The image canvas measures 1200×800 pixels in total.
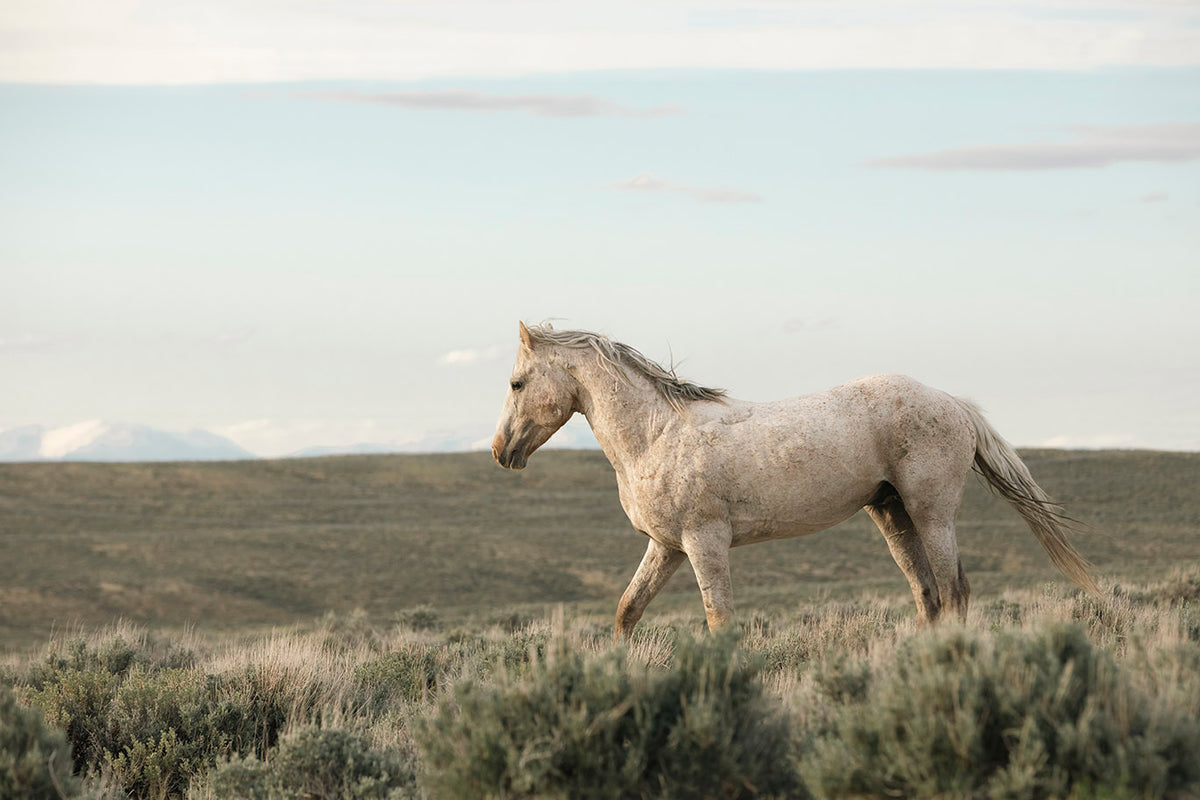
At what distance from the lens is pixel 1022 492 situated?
25.5 ft

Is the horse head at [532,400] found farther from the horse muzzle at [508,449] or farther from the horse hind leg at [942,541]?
the horse hind leg at [942,541]

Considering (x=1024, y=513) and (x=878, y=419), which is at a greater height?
(x=878, y=419)

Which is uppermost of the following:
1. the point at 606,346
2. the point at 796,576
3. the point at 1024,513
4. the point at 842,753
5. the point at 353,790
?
the point at 606,346

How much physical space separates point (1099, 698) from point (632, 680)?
1.71m

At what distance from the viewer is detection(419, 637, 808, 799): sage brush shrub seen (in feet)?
13.7

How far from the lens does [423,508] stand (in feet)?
159

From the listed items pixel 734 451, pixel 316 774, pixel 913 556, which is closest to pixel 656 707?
pixel 316 774

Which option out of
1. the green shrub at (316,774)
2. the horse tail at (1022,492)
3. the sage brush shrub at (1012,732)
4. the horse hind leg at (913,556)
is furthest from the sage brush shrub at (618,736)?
the horse tail at (1022,492)

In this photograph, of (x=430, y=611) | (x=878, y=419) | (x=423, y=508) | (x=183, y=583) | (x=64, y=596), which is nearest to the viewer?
(x=878, y=419)

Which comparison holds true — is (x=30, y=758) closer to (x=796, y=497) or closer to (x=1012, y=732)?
(x=1012, y=732)

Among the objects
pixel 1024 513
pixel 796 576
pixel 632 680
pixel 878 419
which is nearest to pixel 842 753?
pixel 632 680

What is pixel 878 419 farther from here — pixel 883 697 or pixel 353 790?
pixel 353 790

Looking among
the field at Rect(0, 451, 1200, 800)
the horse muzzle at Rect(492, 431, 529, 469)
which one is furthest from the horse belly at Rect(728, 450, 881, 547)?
the horse muzzle at Rect(492, 431, 529, 469)

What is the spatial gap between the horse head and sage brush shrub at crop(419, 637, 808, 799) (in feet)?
9.89
